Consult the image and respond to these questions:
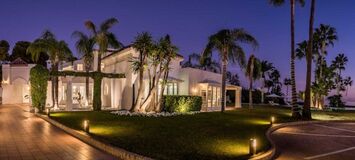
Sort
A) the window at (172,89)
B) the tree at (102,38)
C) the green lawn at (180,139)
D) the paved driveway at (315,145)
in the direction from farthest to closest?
the window at (172,89)
the tree at (102,38)
the paved driveway at (315,145)
the green lawn at (180,139)

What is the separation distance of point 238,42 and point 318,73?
21.8m

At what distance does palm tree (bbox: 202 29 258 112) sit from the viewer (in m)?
24.4

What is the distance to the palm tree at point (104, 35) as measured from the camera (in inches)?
1027

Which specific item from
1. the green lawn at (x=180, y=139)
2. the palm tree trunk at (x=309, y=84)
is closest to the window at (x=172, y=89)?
the palm tree trunk at (x=309, y=84)

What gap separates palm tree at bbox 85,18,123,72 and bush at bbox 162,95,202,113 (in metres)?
6.21

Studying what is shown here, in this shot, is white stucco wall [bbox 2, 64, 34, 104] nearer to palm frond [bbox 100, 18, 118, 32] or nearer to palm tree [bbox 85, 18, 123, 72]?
palm tree [bbox 85, 18, 123, 72]

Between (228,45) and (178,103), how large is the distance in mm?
5573

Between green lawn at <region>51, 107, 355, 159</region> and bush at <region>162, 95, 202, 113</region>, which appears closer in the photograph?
green lawn at <region>51, 107, 355, 159</region>

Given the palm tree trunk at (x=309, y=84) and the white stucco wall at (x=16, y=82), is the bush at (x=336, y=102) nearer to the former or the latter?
the palm tree trunk at (x=309, y=84)

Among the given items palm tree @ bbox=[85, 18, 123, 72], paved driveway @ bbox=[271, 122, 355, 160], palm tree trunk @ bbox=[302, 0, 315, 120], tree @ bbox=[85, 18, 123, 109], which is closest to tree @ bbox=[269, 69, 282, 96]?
palm tree trunk @ bbox=[302, 0, 315, 120]

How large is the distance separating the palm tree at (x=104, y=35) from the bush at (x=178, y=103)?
20.4 feet

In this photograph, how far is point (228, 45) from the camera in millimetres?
24938

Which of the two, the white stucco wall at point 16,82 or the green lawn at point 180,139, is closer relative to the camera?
the green lawn at point 180,139

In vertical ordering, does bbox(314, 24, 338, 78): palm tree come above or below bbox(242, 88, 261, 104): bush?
above
